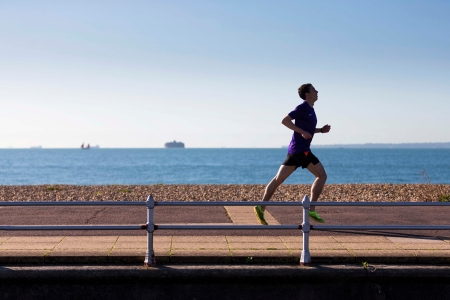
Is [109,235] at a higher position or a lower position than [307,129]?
lower

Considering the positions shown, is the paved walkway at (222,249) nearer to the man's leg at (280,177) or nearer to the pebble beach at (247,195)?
the man's leg at (280,177)

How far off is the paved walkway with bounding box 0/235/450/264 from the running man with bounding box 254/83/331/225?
764 millimetres

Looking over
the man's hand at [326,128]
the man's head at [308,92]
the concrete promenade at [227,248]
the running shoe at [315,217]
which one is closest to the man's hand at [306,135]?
the man's hand at [326,128]

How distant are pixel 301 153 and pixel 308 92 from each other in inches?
34.8

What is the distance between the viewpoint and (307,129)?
24.8 ft

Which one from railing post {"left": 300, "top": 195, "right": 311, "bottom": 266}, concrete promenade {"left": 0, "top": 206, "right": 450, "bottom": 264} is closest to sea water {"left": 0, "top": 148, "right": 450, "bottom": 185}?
concrete promenade {"left": 0, "top": 206, "right": 450, "bottom": 264}

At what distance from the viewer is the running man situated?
739 cm

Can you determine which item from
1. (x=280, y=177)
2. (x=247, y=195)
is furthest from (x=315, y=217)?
(x=247, y=195)

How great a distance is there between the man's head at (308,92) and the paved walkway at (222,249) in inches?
76.9
